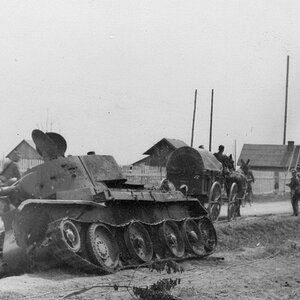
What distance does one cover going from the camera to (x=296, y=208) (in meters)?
23.0

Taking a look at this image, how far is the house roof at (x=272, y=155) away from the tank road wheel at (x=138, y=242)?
41.6m

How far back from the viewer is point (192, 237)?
47.9ft

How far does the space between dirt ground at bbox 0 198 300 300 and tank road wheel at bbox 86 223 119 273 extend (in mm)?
302

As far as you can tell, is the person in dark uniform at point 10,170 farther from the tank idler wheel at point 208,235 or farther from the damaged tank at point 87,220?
the tank idler wheel at point 208,235

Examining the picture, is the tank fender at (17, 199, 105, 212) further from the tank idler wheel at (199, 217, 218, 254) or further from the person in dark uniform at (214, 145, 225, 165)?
the person in dark uniform at (214, 145, 225, 165)

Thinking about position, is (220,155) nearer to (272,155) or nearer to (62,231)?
(62,231)

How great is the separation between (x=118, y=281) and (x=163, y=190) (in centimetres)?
457

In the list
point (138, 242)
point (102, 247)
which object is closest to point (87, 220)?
point (102, 247)

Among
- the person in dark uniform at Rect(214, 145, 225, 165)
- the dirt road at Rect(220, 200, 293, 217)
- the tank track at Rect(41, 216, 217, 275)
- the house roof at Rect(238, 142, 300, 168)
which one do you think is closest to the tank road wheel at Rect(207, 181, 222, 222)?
the person in dark uniform at Rect(214, 145, 225, 165)

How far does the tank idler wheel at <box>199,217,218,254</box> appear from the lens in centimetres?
1495

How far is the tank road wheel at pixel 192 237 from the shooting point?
14.2 metres

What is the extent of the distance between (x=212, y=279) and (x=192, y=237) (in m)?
3.66

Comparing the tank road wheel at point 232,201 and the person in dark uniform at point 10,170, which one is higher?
the person in dark uniform at point 10,170

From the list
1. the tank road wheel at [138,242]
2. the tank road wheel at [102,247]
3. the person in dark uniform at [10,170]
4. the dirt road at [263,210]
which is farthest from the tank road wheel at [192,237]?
the dirt road at [263,210]
